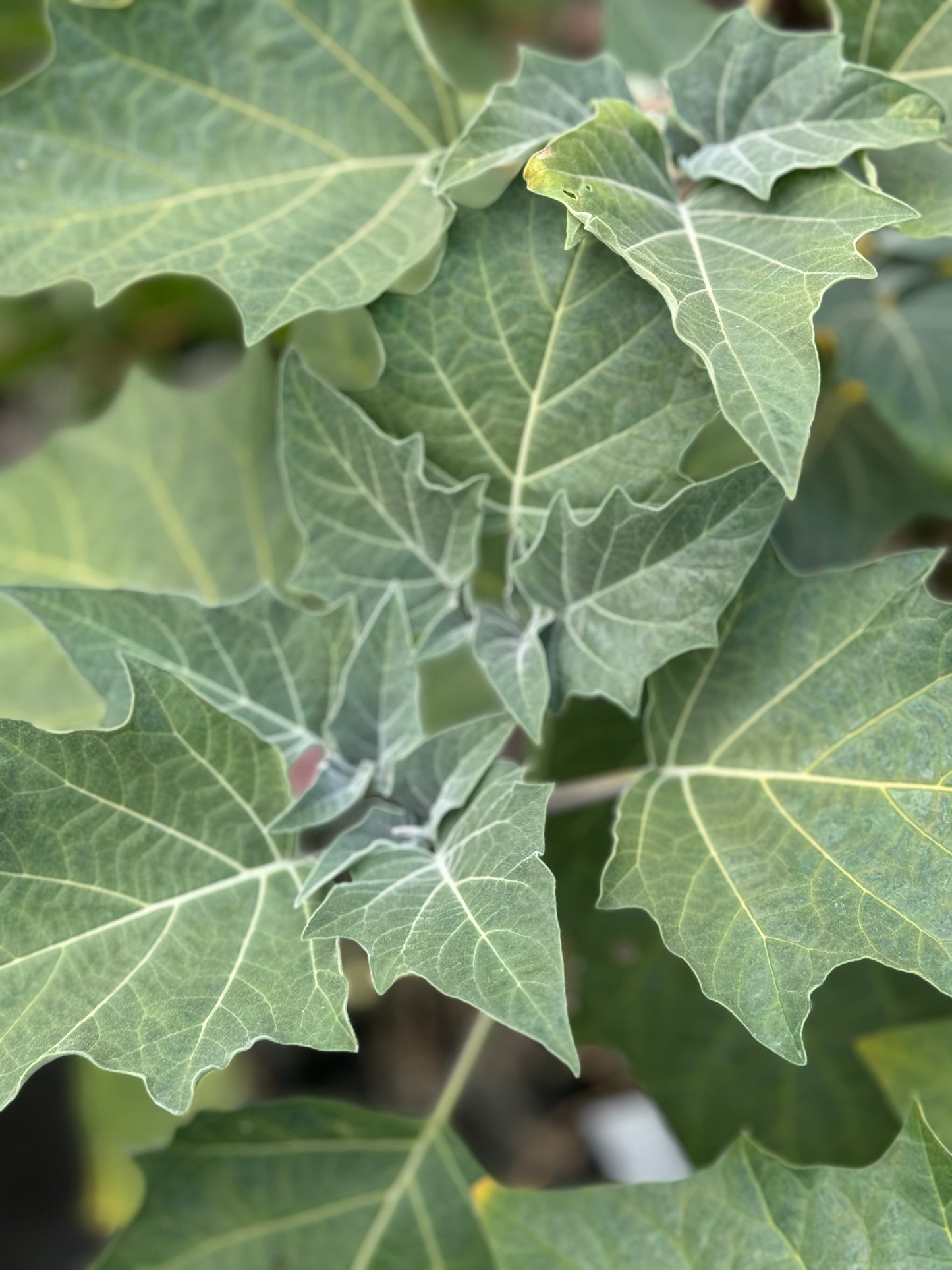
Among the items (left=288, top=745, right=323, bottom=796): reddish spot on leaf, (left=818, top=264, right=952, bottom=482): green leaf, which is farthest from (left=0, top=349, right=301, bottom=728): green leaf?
(left=818, top=264, right=952, bottom=482): green leaf

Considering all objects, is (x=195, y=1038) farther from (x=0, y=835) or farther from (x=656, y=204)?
(x=656, y=204)

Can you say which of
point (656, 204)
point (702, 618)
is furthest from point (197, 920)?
point (656, 204)

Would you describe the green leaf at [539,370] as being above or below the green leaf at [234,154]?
below

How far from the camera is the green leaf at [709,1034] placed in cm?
80

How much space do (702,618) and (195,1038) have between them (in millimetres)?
311

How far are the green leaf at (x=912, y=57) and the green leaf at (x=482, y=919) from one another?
40cm

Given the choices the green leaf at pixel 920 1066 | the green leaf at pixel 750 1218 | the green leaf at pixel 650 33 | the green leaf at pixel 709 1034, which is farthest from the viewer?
the green leaf at pixel 650 33

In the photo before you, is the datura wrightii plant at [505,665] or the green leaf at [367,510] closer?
the datura wrightii plant at [505,665]

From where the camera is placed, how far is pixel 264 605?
25.9 inches

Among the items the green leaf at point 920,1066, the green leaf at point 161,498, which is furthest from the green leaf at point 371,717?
the green leaf at point 920,1066

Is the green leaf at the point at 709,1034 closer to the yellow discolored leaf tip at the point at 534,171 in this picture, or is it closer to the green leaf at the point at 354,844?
the green leaf at the point at 354,844

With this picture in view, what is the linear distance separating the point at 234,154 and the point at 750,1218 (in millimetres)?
666

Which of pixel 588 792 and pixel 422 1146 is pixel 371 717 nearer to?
pixel 588 792

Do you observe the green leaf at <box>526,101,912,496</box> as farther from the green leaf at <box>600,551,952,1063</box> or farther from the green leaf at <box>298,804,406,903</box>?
the green leaf at <box>298,804,406,903</box>
